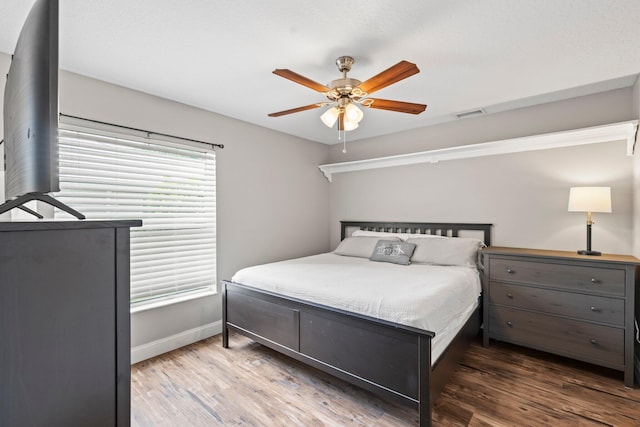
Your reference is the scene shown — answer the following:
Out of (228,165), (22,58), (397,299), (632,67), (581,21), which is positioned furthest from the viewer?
(228,165)

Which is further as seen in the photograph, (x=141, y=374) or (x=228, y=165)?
(x=228, y=165)

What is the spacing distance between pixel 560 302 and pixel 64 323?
3.30 metres

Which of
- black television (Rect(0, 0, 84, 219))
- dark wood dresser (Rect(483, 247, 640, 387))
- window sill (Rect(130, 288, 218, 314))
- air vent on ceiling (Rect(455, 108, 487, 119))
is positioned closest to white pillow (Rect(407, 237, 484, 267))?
dark wood dresser (Rect(483, 247, 640, 387))

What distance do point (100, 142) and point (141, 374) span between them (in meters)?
1.97

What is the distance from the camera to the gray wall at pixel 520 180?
2.80 m

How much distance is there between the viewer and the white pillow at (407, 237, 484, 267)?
3.15 meters

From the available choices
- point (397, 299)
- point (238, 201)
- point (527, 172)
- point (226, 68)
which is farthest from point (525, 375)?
point (226, 68)

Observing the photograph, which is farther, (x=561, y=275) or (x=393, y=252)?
(x=393, y=252)

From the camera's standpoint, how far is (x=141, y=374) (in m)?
2.51

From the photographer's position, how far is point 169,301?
2967mm

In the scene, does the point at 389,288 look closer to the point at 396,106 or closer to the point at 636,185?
the point at 396,106

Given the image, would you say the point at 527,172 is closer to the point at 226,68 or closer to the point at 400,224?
the point at 400,224

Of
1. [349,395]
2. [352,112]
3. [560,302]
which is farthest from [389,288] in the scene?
[560,302]

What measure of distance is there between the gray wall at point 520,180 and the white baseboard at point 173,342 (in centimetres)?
260
